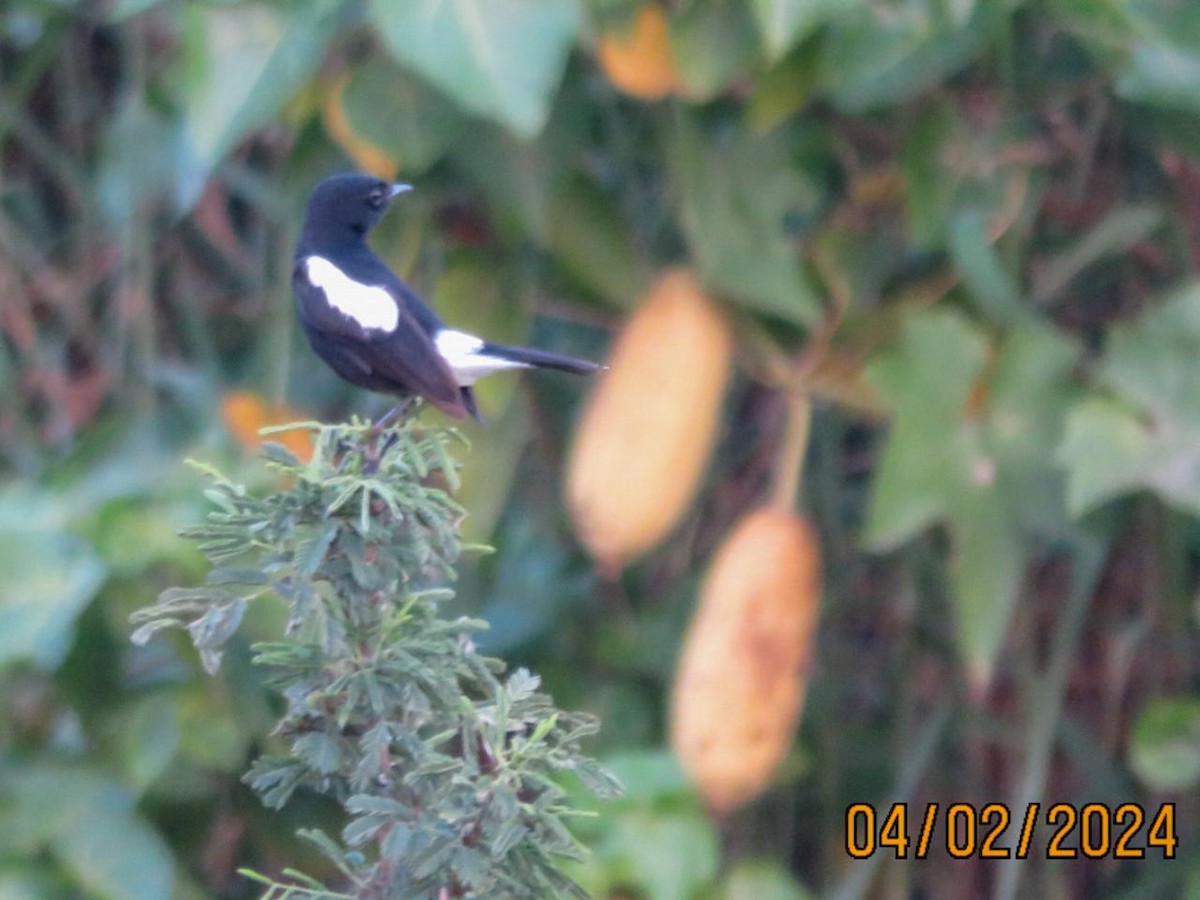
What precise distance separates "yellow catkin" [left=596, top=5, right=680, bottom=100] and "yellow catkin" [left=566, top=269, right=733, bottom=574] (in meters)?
0.28

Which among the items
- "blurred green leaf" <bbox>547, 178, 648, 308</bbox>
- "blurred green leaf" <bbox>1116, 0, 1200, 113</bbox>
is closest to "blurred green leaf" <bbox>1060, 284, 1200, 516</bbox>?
"blurred green leaf" <bbox>1116, 0, 1200, 113</bbox>

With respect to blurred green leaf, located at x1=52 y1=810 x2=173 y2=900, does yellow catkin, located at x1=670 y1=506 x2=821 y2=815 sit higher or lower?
higher

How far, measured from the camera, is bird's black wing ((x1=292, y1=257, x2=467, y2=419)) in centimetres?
166

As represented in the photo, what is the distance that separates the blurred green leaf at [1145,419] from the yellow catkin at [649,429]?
46 cm

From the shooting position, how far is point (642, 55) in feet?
7.20

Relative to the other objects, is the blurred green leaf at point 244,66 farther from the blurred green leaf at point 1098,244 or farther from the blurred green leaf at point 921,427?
the blurred green leaf at point 1098,244

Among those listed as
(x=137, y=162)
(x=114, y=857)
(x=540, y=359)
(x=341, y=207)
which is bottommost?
(x=114, y=857)

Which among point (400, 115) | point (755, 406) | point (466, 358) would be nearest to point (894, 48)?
point (400, 115)

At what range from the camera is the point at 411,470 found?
119cm

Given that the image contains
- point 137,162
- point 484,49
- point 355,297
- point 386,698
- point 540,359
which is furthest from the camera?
point 137,162

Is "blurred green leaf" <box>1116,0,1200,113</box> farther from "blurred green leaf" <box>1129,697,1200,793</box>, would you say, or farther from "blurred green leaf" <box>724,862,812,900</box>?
"blurred green leaf" <box>724,862,812,900</box>

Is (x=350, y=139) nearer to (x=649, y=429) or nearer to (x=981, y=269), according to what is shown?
(x=649, y=429)

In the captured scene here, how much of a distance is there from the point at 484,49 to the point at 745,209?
446 mm

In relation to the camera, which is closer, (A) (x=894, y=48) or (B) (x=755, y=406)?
(A) (x=894, y=48)
